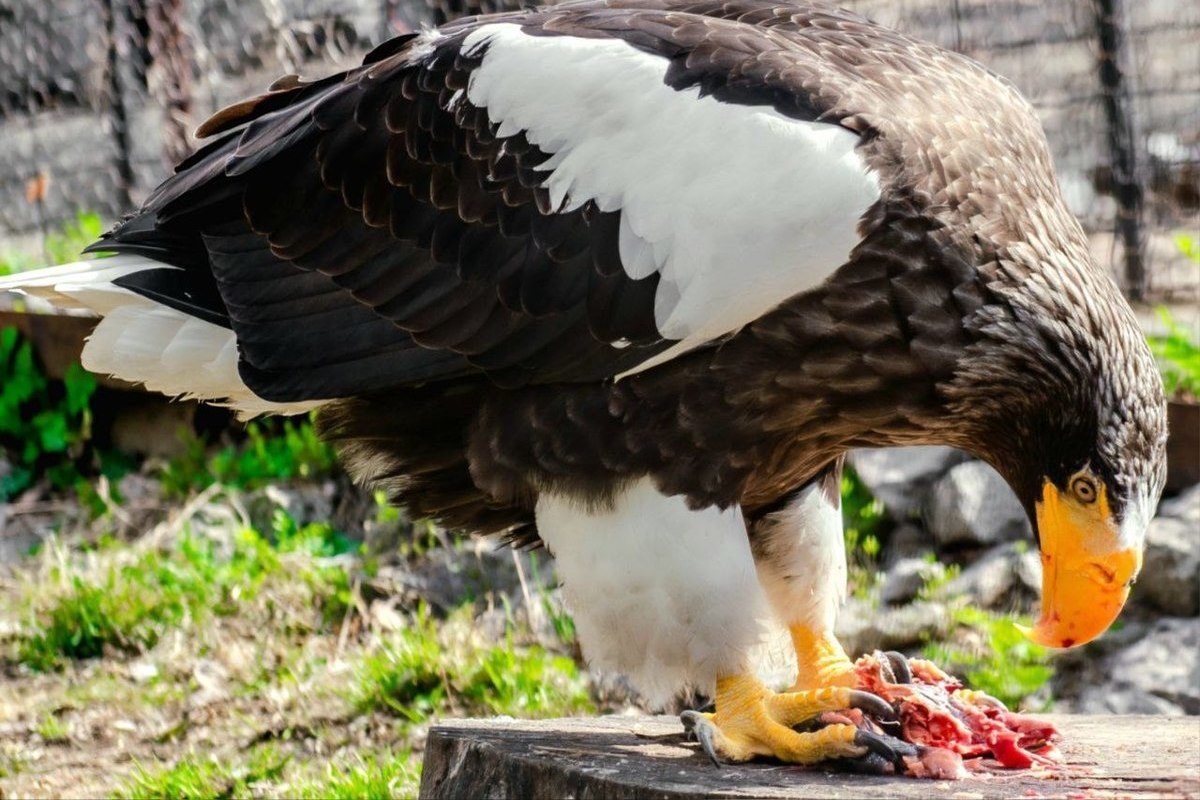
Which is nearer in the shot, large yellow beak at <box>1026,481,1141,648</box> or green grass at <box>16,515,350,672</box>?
large yellow beak at <box>1026,481,1141,648</box>

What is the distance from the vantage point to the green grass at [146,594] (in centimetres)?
488

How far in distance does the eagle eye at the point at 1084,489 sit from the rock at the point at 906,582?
1808 mm

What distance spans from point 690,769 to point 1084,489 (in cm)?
87

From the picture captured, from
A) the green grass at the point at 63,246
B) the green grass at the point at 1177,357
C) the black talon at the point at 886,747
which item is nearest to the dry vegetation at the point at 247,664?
the black talon at the point at 886,747

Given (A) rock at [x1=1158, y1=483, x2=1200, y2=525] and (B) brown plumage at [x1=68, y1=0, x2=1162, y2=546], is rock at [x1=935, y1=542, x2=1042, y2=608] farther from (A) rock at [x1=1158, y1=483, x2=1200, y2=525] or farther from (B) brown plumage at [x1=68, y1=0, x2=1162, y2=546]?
(B) brown plumage at [x1=68, y1=0, x2=1162, y2=546]

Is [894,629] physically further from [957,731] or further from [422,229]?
[422,229]

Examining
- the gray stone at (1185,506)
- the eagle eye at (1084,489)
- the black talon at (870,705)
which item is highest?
the eagle eye at (1084,489)

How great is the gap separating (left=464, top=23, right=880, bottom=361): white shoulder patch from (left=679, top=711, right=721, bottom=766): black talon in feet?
2.29

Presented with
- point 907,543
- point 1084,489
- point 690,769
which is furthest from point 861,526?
point 690,769

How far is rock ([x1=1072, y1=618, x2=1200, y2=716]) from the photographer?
421 cm

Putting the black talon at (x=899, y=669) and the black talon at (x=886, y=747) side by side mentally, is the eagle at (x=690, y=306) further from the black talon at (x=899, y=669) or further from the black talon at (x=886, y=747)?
the black talon at (x=899, y=669)

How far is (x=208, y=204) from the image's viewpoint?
3371 mm

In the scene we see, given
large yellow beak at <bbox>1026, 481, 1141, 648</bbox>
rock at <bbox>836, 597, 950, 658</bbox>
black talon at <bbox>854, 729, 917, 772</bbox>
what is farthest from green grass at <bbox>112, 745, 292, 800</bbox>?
large yellow beak at <bbox>1026, 481, 1141, 648</bbox>

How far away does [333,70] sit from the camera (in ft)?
19.1
